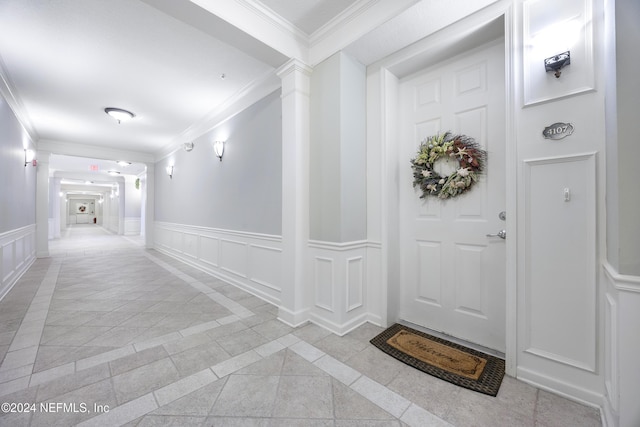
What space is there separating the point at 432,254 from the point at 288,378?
5.48ft

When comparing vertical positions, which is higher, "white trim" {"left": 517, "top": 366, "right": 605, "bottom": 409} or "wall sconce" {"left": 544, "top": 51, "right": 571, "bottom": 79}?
"wall sconce" {"left": 544, "top": 51, "right": 571, "bottom": 79}

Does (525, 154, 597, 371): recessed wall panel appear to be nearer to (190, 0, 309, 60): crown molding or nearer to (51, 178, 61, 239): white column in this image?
(190, 0, 309, 60): crown molding

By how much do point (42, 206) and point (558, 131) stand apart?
9637 mm

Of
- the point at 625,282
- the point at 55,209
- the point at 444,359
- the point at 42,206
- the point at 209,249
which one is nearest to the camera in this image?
the point at 625,282

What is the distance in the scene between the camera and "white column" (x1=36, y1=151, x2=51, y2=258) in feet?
20.6

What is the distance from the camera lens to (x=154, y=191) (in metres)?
7.83

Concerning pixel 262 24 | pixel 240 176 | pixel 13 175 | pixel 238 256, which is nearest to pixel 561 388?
pixel 262 24

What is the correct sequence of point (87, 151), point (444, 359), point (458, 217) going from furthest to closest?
1. point (87, 151)
2. point (458, 217)
3. point (444, 359)

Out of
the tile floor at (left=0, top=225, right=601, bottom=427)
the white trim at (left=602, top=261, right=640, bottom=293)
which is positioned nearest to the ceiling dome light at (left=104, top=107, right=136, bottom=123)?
the tile floor at (left=0, top=225, right=601, bottom=427)

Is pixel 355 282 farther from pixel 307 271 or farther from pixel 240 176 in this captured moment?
pixel 240 176

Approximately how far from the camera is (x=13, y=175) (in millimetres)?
4191

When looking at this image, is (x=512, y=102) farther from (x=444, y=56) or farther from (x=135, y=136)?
(x=135, y=136)

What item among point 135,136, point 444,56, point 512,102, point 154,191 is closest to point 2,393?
point 512,102

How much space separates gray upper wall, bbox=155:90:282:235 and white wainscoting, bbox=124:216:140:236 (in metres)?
8.25
